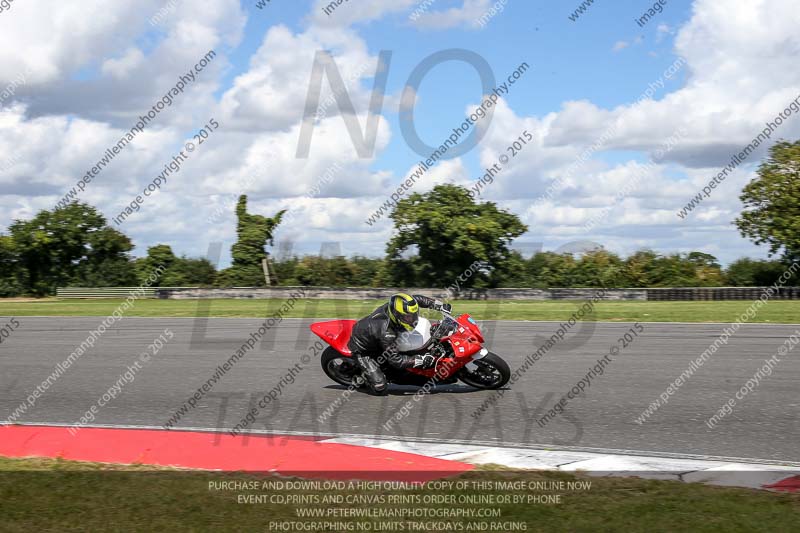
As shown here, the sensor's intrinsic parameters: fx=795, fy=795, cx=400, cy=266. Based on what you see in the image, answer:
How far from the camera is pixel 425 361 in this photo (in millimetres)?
10172

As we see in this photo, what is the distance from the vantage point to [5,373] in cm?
1272

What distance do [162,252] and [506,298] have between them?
996 inches

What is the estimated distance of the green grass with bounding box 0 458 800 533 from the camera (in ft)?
15.8

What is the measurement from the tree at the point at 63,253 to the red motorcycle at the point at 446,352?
40.9 m

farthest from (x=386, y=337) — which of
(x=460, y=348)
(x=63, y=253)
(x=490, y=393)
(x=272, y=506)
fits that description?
(x=63, y=253)

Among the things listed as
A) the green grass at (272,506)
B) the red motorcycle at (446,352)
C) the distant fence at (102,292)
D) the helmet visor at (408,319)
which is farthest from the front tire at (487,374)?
the distant fence at (102,292)

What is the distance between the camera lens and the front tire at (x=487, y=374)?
34.0 feet

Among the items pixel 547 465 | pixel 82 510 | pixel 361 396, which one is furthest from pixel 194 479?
pixel 361 396

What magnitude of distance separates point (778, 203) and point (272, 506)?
4368 centimetres

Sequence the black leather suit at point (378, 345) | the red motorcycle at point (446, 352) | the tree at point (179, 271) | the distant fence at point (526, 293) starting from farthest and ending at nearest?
the tree at point (179, 271)
the distant fence at point (526, 293)
the black leather suit at point (378, 345)
the red motorcycle at point (446, 352)

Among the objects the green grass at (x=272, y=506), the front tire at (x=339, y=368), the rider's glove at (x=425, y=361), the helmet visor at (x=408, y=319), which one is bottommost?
the green grass at (x=272, y=506)

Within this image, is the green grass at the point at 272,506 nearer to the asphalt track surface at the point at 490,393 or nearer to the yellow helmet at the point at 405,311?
the asphalt track surface at the point at 490,393

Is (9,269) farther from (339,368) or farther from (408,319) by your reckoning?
(408,319)

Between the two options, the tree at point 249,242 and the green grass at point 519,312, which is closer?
the green grass at point 519,312
